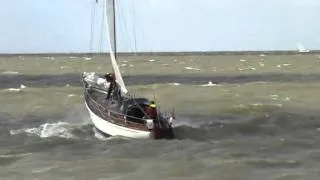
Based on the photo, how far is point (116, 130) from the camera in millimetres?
31547

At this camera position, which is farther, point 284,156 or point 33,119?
point 33,119

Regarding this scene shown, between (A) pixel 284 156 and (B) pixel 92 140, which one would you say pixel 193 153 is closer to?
(A) pixel 284 156

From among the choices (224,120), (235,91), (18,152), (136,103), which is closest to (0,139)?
(18,152)

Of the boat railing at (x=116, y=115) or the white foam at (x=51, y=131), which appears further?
the white foam at (x=51, y=131)

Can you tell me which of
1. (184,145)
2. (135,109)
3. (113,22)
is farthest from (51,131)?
(184,145)

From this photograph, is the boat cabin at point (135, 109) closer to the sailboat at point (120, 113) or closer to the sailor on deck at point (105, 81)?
the sailboat at point (120, 113)

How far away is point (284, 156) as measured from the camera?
26891mm

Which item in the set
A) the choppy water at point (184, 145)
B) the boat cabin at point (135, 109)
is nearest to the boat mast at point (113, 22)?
the choppy water at point (184, 145)

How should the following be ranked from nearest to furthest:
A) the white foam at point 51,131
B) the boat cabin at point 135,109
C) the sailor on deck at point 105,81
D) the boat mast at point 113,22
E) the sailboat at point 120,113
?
the sailboat at point 120,113
the boat cabin at point 135,109
the white foam at point 51,131
the sailor on deck at point 105,81
the boat mast at point 113,22

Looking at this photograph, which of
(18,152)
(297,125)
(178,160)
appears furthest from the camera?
(297,125)

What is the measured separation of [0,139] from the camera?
33.0 m

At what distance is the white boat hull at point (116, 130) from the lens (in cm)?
3025

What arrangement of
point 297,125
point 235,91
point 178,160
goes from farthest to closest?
1. point 235,91
2. point 297,125
3. point 178,160

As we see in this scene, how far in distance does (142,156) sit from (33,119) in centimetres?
1651
